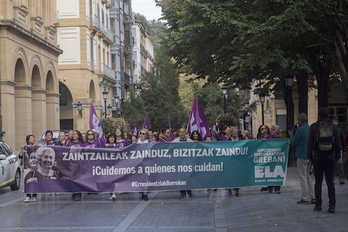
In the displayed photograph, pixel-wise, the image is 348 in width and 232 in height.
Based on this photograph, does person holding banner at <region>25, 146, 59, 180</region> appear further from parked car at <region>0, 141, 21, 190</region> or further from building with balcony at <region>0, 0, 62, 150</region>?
building with balcony at <region>0, 0, 62, 150</region>

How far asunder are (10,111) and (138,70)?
58213mm

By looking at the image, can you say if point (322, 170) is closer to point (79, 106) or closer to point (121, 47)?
point (79, 106)

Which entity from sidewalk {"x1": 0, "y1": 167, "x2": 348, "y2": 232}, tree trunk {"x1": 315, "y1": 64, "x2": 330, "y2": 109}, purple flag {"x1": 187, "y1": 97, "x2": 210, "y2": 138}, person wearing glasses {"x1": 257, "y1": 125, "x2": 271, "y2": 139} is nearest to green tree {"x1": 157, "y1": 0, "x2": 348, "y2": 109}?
tree trunk {"x1": 315, "y1": 64, "x2": 330, "y2": 109}

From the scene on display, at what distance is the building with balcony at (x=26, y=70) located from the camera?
104 ft

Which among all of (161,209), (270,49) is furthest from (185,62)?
(161,209)

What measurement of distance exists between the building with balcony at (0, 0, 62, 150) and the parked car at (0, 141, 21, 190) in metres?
12.5

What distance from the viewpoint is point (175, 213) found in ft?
40.4

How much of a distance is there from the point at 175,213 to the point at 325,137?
3.32 m

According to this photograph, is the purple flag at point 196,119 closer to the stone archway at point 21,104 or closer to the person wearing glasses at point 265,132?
the person wearing glasses at point 265,132

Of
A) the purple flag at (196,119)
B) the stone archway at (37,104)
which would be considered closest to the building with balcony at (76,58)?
the stone archway at (37,104)

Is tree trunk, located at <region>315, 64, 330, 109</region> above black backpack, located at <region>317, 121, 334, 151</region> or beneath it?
above

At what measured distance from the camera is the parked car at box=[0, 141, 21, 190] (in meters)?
17.1

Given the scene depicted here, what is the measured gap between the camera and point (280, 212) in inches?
451

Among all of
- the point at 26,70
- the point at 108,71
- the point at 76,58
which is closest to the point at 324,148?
the point at 26,70
